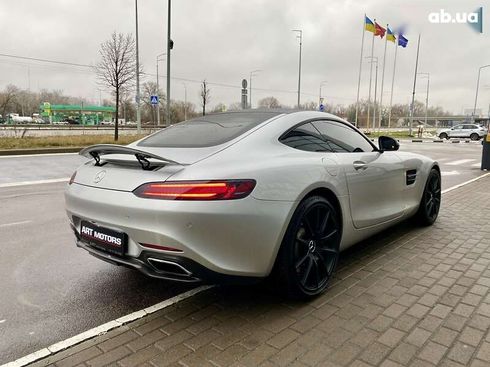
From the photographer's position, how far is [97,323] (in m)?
2.77

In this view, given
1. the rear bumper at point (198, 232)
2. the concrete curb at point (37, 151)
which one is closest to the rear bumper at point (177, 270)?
the rear bumper at point (198, 232)

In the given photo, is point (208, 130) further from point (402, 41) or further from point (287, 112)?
point (402, 41)

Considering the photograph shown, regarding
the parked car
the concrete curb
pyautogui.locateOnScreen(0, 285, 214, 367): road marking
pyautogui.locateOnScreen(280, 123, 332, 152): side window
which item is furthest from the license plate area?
the parked car

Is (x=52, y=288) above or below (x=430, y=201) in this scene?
below

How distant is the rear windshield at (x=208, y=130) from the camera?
3.08 m

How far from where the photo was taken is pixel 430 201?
210 inches

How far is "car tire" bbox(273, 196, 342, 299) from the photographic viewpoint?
2830 mm

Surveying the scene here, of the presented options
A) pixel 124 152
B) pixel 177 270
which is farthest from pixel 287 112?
pixel 177 270

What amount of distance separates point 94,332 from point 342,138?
2.67 meters

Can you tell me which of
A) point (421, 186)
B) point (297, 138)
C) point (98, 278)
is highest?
point (297, 138)

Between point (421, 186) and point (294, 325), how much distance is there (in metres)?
3.04

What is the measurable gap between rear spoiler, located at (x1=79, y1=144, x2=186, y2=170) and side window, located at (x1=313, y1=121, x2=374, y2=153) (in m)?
1.57

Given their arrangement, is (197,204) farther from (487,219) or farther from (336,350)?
(487,219)

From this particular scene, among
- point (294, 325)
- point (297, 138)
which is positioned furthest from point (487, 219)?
point (294, 325)
